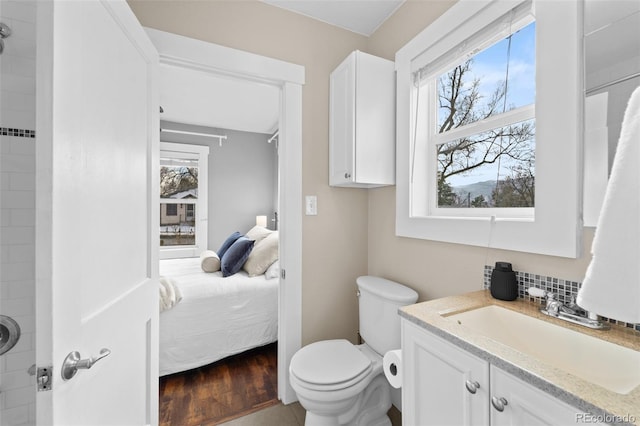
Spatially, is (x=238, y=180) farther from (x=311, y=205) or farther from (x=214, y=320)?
(x=311, y=205)

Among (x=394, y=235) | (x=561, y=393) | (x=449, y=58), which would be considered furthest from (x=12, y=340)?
(x=449, y=58)

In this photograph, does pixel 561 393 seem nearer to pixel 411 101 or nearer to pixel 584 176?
pixel 584 176

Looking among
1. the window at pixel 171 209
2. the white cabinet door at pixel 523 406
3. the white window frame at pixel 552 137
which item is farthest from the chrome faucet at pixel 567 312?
the window at pixel 171 209

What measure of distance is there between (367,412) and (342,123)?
166cm

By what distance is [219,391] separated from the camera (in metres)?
1.84

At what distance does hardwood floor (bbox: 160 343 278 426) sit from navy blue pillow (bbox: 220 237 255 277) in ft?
2.44

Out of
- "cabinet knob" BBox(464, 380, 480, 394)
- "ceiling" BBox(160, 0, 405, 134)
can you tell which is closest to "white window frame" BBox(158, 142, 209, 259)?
"ceiling" BBox(160, 0, 405, 134)

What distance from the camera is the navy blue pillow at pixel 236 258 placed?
8.07 feet

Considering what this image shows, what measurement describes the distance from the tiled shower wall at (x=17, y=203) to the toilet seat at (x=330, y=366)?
102 cm

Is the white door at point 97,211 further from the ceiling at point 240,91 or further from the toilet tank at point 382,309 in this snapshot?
the toilet tank at point 382,309

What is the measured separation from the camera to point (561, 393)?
52 centimetres

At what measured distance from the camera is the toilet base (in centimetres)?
133

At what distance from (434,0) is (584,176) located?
3.88 ft

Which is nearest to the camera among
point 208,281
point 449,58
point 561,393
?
point 561,393
